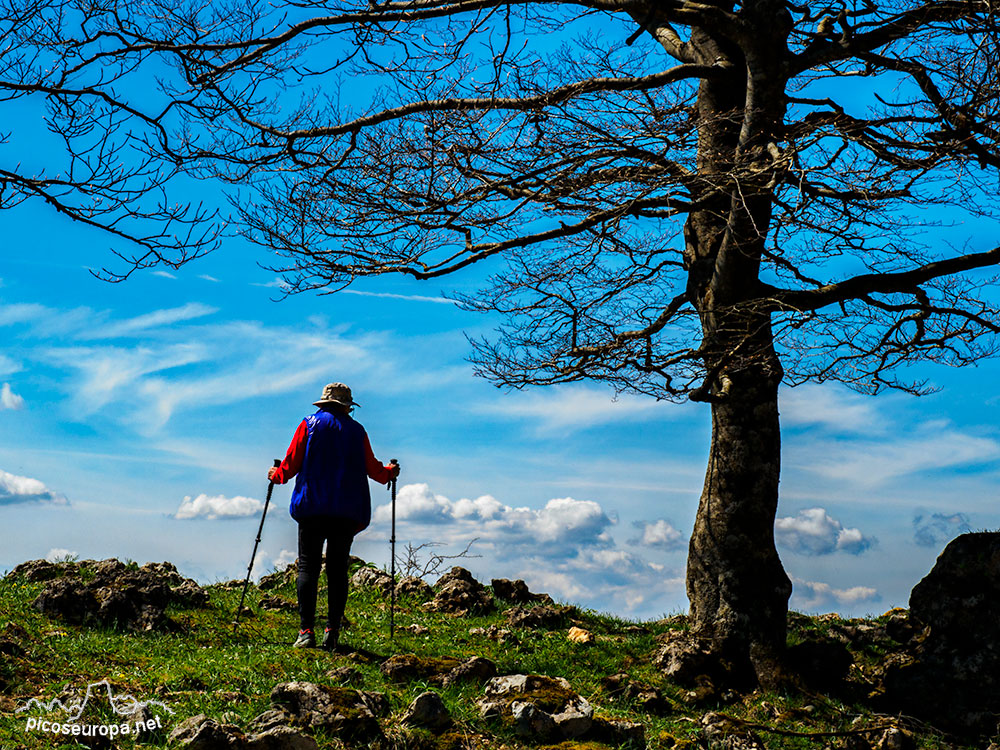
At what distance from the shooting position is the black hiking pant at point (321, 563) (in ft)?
24.9

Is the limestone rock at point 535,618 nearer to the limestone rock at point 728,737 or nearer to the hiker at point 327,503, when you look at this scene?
the hiker at point 327,503

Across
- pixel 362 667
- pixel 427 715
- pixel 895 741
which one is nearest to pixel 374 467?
pixel 362 667

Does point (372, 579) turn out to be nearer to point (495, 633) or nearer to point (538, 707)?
point (495, 633)

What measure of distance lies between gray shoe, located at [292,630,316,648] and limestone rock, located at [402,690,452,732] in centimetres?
239

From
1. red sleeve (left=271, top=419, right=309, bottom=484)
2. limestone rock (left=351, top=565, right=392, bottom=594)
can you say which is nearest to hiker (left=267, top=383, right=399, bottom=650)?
red sleeve (left=271, top=419, right=309, bottom=484)

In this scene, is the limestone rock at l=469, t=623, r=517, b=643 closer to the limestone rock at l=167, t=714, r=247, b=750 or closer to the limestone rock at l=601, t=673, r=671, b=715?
the limestone rock at l=601, t=673, r=671, b=715

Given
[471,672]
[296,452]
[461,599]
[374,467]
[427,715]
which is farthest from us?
[461,599]

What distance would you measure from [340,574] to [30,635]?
8.64 ft

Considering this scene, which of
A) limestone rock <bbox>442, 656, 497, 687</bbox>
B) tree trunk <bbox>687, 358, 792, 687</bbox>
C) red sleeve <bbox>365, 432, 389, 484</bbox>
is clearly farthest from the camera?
tree trunk <bbox>687, 358, 792, 687</bbox>

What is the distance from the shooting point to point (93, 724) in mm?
4965

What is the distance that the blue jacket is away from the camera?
7.58 m

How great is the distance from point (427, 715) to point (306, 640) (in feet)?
8.41

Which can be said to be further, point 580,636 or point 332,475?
point 580,636

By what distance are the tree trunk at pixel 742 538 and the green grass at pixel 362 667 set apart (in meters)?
0.66
